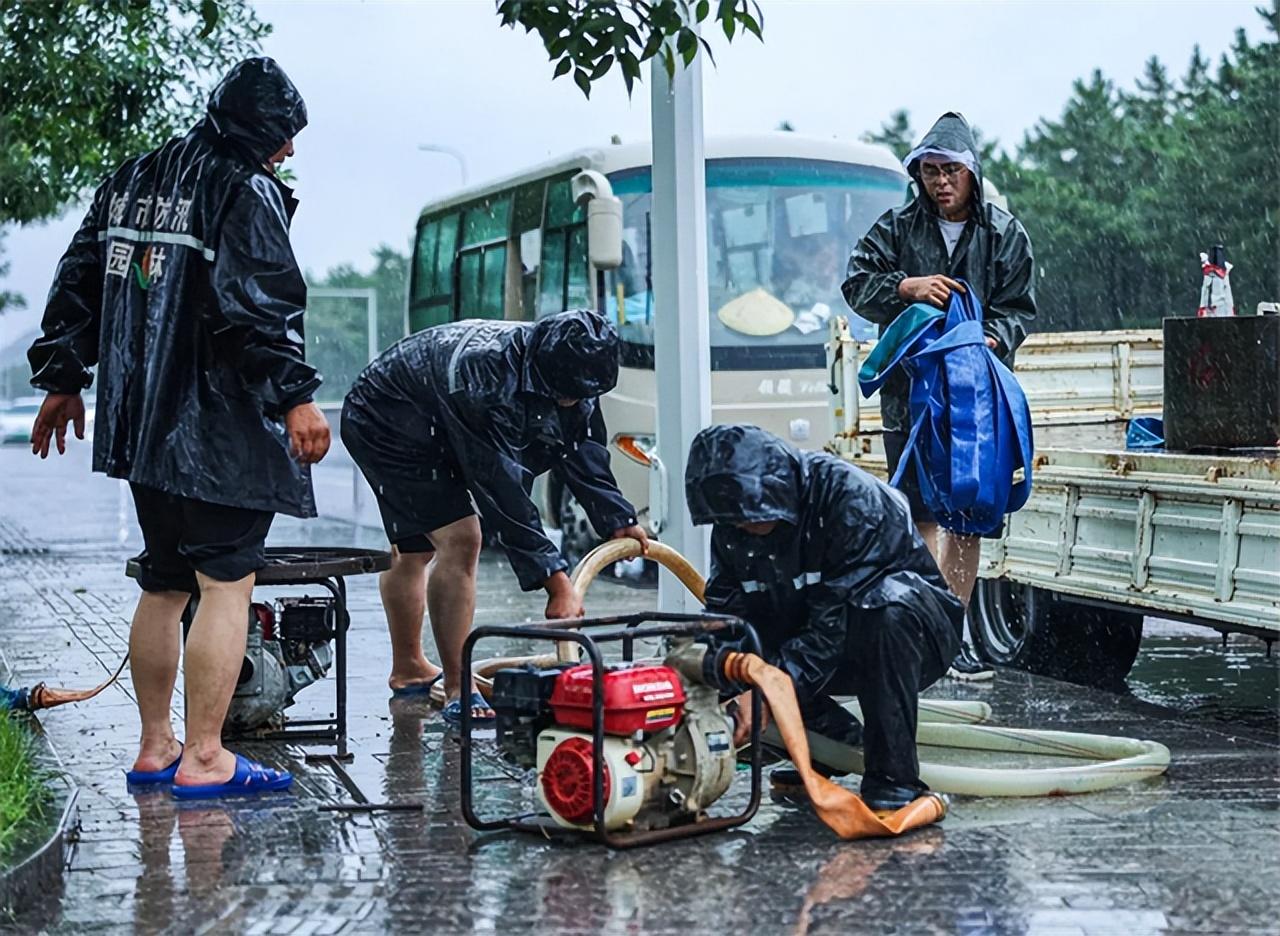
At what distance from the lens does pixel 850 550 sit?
573 cm

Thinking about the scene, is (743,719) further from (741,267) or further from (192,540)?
(741,267)

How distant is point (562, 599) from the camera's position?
7027mm

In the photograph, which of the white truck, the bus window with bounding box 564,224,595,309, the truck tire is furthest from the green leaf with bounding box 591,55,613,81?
the bus window with bounding box 564,224,595,309

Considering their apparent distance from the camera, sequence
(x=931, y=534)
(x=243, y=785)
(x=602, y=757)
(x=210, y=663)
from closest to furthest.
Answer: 1. (x=602, y=757)
2. (x=210, y=663)
3. (x=243, y=785)
4. (x=931, y=534)

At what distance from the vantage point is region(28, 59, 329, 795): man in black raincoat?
6129mm

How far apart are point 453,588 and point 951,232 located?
8.08 feet

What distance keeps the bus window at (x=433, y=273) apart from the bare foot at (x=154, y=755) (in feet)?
46.5

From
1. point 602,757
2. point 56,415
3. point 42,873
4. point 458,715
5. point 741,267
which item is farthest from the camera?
point 741,267

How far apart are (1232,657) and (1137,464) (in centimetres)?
222

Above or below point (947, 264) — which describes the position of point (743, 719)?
below

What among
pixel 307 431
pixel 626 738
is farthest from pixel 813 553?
pixel 307 431

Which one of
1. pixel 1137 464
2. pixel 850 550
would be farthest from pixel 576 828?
pixel 1137 464

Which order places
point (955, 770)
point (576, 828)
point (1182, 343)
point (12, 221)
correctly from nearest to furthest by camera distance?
1. point (576, 828)
2. point (955, 770)
3. point (1182, 343)
4. point (12, 221)

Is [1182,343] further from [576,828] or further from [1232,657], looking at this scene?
[576,828]
